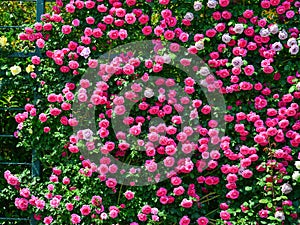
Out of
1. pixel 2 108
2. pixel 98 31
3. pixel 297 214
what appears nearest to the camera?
pixel 297 214

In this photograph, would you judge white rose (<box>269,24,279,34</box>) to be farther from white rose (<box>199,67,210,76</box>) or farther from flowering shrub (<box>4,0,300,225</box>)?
white rose (<box>199,67,210,76</box>)

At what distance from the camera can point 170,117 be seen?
3385 mm

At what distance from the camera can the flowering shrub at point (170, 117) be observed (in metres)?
3.28

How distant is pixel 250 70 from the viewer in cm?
332

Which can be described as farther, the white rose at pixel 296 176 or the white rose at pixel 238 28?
the white rose at pixel 238 28

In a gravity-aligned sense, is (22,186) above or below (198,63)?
below

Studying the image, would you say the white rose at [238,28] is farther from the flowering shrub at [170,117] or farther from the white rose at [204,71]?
the white rose at [204,71]

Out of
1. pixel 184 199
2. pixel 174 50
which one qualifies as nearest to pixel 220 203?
pixel 184 199

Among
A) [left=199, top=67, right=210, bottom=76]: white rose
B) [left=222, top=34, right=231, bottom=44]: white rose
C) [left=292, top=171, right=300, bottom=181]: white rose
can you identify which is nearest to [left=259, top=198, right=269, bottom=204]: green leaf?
[left=292, top=171, right=300, bottom=181]: white rose

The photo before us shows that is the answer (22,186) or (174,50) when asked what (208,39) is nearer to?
(174,50)

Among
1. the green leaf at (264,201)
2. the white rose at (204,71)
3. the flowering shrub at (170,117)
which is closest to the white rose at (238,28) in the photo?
the flowering shrub at (170,117)

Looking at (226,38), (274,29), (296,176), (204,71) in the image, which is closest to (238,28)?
(226,38)

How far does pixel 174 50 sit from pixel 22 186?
1.34 meters

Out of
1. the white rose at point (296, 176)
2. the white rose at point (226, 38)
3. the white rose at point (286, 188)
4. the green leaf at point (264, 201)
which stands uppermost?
the white rose at point (226, 38)
